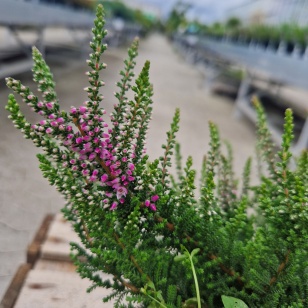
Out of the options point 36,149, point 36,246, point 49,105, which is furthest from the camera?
point 36,149

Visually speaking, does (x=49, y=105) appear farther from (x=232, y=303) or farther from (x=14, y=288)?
(x=14, y=288)

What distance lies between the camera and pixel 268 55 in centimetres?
691

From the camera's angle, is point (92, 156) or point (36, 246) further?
point (36, 246)

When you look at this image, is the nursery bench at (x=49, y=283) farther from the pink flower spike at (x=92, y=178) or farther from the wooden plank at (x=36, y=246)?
the pink flower spike at (x=92, y=178)

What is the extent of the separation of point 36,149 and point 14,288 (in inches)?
117

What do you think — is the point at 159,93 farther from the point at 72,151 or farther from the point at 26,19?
the point at 72,151

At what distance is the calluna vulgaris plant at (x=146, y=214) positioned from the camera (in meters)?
0.92

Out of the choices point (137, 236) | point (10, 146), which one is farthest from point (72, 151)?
point (10, 146)

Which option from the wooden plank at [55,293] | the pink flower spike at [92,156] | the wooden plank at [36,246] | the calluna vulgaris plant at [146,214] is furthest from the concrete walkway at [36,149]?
the pink flower spike at [92,156]

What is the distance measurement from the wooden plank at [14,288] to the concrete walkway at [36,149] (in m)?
0.39

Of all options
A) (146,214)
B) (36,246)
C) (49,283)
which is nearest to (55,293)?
(49,283)

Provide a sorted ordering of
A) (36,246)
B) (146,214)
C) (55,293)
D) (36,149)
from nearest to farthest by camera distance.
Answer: (146,214) → (55,293) → (36,246) → (36,149)

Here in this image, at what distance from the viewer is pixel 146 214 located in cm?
104

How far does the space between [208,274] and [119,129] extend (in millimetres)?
511
